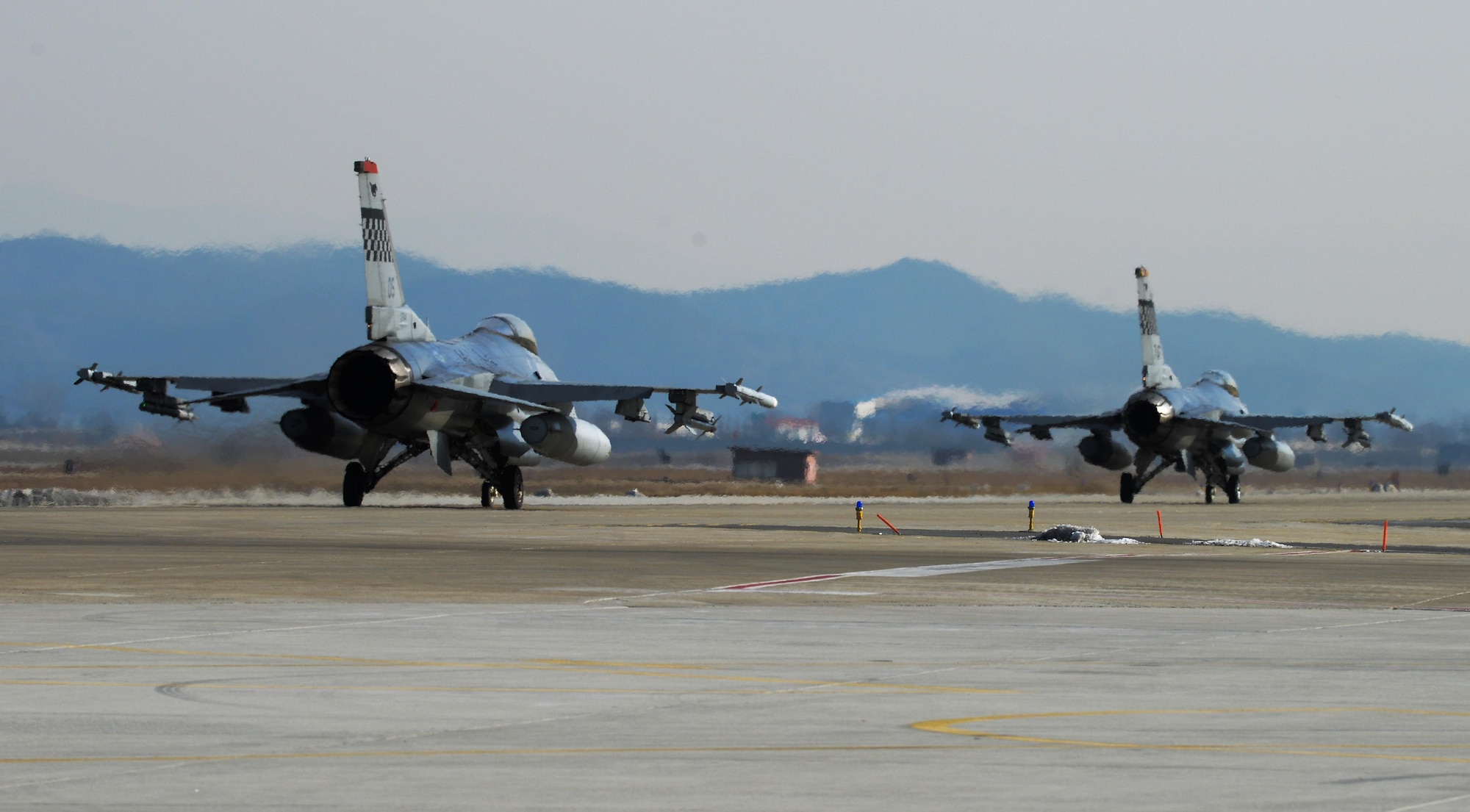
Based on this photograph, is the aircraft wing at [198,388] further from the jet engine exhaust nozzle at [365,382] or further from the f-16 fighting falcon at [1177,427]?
the f-16 fighting falcon at [1177,427]

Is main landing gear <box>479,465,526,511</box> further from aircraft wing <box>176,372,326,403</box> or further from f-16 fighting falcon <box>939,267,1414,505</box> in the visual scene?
f-16 fighting falcon <box>939,267,1414,505</box>

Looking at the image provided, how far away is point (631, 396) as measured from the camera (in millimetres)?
51562

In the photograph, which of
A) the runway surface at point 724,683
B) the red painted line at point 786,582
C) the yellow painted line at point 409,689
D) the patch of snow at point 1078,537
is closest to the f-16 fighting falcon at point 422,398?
the patch of snow at point 1078,537

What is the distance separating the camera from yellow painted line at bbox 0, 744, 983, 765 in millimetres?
9266

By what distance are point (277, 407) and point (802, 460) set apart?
97.6 ft

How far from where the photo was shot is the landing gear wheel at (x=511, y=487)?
52.7 metres

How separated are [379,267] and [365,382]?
142 inches

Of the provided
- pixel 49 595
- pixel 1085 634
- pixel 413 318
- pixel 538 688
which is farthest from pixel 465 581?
pixel 413 318

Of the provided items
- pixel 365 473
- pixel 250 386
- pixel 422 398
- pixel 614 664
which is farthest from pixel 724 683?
pixel 250 386

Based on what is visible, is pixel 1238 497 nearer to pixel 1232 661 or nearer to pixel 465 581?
pixel 465 581

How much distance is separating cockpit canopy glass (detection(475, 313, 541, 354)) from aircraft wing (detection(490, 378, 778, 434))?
2.56 m

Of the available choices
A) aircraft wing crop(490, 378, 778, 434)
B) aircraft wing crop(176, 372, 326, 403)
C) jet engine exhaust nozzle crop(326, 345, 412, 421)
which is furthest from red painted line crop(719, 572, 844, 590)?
aircraft wing crop(176, 372, 326, 403)

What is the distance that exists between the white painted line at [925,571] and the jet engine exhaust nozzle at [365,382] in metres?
21.7

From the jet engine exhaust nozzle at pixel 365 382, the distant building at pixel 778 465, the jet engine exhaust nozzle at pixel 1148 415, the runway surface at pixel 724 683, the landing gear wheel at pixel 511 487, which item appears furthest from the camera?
the distant building at pixel 778 465
